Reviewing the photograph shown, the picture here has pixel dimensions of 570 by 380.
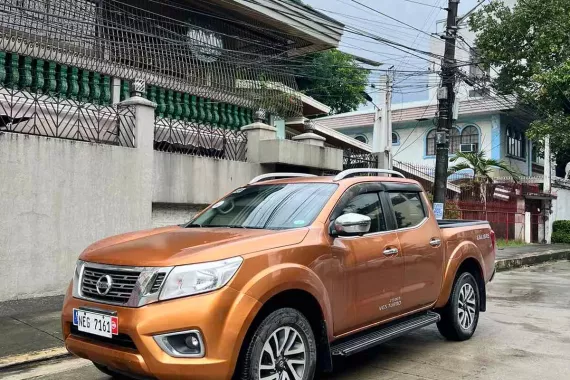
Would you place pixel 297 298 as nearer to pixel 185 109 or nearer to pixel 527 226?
pixel 185 109

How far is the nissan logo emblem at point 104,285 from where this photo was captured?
3.48 m

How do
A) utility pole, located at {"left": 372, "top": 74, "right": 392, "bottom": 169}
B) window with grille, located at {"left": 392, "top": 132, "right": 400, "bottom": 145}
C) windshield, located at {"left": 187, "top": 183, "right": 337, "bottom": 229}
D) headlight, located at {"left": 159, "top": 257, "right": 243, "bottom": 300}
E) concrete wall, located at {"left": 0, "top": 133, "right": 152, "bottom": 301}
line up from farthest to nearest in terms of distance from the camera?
1. window with grille, located at {"left": 392, "top": 132, "right": 400, "bottom": 145}
2. utility pole, located at {"left": 372, "top": 74, "right": 392, "bottom": 169}
3. concrete wall, located at {"left": 0, "top": 133, "right": 152, "bottom": 301}
4. windshield, located at {"left": 187, "top": 183, "right": 337, "bottom": 229}
5. headlight, located at {"left": 159, "top": 257, "right": 243, "bottom": 300}

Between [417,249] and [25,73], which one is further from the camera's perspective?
[25,73]

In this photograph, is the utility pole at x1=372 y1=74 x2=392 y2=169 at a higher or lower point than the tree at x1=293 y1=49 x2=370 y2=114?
lower

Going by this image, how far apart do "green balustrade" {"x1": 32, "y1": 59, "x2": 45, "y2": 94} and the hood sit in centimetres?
569

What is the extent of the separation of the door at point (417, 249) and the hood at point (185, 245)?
4.47 feet

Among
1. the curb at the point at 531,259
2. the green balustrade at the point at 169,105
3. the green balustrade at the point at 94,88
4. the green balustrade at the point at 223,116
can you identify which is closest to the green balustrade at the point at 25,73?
the green balustrade at the point at 94,88

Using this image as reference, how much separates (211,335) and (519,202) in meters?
20.9

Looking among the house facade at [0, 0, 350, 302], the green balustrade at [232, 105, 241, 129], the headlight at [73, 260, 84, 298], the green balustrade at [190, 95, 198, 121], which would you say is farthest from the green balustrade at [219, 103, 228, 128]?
the headlight at [73, 260, 84, 298]

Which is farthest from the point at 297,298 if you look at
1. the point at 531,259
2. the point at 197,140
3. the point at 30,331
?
the point at 531,259

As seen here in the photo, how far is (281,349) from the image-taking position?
359 centimetres

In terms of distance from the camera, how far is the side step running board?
13.4 ft

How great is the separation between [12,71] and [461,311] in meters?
7.41

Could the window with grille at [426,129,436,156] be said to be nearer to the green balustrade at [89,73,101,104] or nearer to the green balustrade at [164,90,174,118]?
the green balustrade at [164,90,174,118]
